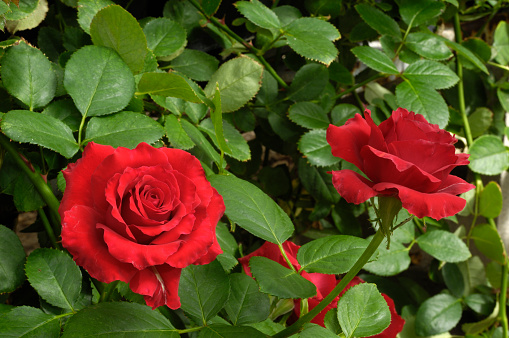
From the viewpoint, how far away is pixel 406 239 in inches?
30.9

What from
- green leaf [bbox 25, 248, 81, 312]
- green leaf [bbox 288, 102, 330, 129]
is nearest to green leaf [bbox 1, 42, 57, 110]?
green leaf [bbox 25, 248, 81, 312]

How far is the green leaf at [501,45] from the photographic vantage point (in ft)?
3.20

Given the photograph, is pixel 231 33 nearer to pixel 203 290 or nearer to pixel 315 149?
pixel 315 149

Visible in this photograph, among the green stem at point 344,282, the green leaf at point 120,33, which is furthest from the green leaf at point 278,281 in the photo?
the green leaf at point 120,33

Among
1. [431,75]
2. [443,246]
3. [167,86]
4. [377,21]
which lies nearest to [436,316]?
[443,246]

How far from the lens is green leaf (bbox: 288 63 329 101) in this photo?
715 mm

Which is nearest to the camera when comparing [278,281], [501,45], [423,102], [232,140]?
[278,281]

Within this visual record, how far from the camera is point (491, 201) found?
85 cm

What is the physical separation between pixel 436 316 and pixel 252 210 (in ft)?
1.88

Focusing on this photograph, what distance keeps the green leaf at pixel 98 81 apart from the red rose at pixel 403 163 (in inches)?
8.2

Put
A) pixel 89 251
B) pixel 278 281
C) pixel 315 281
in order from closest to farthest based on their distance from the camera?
A: 1. pixel 89 251
2. pixel 278 281
3. pixel 315 281

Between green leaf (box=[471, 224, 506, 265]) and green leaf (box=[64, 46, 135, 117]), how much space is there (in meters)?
0.72

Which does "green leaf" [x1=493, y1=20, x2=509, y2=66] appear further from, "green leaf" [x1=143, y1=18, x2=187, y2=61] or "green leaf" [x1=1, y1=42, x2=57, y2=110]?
"green leaf" [x1=1, y1=42, x2=57, y2=110]

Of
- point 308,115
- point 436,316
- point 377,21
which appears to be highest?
point 377,21
